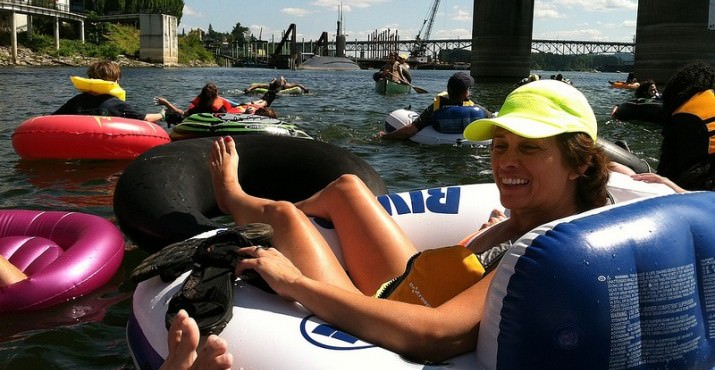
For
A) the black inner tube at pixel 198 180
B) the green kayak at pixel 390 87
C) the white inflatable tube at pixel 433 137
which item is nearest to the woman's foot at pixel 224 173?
the black inner tube at pixel 198 180

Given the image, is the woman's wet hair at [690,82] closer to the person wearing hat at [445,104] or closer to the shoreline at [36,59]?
the person wearing hat at [445,104]

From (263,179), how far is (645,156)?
→ 17.5 ft

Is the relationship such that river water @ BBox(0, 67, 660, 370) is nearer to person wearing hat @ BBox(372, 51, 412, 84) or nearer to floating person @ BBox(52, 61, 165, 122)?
floating person @ BBox(52, 61, 165, 122)

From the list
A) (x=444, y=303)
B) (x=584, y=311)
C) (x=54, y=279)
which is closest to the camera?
(x=584, y=311)

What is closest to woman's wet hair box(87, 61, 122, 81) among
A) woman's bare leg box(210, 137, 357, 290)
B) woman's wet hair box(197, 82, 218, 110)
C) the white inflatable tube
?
woman's wet hair box(197, 82, 218, 110)

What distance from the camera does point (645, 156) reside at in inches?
304

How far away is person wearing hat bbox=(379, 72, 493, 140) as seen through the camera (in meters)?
7.84

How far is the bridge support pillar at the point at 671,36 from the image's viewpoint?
19984 mm

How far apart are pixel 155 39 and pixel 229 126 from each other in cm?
5510

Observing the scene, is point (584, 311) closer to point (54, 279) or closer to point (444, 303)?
point (444, 303)

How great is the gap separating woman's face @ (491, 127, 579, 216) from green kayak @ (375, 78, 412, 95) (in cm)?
1705

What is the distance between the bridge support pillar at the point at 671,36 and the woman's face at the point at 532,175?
20.0m

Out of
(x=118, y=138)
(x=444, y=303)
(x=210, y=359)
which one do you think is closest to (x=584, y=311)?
(x=444, y=303)

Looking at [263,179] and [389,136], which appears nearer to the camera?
[263,179]
